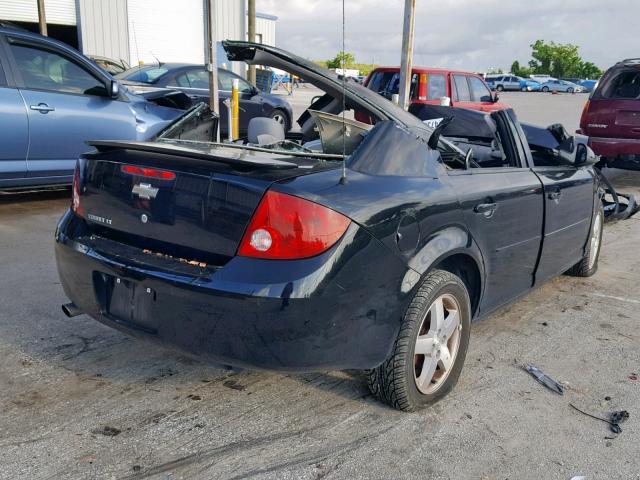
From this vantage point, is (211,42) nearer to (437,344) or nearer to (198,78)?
(198,78)

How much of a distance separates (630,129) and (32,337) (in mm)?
8917

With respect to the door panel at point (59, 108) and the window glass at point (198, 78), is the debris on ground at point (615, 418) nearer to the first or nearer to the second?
the door panel at point (59, 108)

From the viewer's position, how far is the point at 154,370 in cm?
330

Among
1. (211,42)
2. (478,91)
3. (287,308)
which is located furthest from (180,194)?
(478,91)

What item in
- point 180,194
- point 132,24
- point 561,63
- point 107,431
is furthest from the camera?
point 561,63

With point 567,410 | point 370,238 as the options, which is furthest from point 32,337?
point 567,410

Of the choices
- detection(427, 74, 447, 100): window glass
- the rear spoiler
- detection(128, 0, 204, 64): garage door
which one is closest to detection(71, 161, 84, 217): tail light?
the rear spoiler

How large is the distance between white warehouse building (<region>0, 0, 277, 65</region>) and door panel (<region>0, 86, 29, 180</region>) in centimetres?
2042

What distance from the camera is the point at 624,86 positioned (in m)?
9.58

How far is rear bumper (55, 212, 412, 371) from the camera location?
93.6 inches

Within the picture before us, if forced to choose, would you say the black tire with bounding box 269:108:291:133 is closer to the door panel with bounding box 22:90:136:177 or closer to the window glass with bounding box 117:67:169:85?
the window glass with bounding box 117:67:169:85

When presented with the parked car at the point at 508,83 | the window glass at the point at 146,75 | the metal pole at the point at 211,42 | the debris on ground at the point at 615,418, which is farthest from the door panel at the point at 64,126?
→ the parked car at the point at 508,83

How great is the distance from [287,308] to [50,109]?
205 inches

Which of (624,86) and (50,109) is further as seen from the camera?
(624,86)
